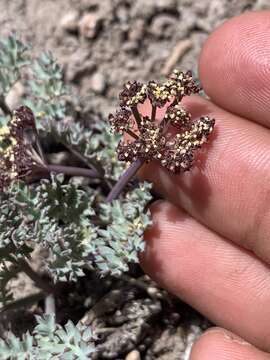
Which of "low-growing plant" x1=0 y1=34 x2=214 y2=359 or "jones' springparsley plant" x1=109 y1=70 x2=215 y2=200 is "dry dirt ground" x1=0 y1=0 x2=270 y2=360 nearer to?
"low-growing plant" x1=0 y1=34 x2=214 y2=359

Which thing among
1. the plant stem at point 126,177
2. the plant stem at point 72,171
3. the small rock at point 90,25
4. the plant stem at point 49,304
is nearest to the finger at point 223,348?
the plant stem at point 49,304

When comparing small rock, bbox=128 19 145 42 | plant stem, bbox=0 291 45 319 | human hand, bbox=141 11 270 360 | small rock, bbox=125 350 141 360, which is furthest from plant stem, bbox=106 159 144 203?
small rock, bbox=128 19 145 42

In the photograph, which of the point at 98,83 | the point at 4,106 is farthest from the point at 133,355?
the point at 98,83

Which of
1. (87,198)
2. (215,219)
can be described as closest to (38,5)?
(87,198)

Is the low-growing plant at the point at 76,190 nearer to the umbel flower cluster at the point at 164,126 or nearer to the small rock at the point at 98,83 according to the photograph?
the umbel flower cluster at the point at 164,126

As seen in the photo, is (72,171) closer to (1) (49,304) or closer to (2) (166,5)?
(1) (49,304)

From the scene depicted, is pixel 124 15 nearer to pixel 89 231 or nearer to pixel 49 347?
pixel 89 231
